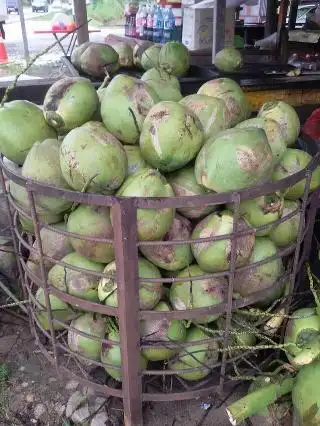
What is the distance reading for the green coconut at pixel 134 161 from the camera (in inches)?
61.1

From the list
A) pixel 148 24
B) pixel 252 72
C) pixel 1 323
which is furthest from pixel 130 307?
pixel 148 24

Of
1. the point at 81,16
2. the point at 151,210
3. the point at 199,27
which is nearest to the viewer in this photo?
the point at 151,210

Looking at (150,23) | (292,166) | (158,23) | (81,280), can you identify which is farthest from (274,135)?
(150,23)

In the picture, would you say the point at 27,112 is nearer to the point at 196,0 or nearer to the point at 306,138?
the point at 306,138

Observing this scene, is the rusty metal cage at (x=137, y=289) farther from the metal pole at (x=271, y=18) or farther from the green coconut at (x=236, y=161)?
the metal pole at (x=271, y=18)

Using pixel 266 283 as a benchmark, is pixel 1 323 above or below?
below

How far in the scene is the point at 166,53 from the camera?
336 centimetres

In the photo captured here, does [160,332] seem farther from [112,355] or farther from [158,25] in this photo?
[158,25]

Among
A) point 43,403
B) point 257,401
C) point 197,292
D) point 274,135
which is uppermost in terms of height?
point 274,135

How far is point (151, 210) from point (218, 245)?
24 cm

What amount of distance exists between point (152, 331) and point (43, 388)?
0.63 meters

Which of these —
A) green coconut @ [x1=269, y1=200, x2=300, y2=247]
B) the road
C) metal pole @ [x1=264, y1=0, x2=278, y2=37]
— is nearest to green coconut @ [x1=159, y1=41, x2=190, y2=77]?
green coconut @ [x1=269, y1=200, x2=300, y2=247]

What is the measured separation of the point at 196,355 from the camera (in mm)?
1613

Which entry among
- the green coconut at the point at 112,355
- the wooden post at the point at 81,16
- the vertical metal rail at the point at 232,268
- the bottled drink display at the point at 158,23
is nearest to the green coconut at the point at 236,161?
the vertical metal rail at the point at 232,268
